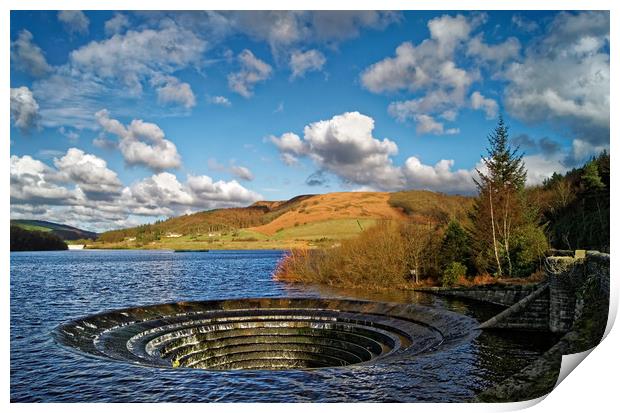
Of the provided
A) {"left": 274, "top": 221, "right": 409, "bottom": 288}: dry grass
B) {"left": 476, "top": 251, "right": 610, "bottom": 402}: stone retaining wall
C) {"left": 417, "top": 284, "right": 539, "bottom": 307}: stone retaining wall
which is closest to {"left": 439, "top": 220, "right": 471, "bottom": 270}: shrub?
{"left": 274, "top": 221, "right": 409, "bottom": 288}: dry grass

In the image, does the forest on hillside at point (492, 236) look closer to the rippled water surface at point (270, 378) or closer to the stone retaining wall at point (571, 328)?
the stone retaining wall at point (571, 328)

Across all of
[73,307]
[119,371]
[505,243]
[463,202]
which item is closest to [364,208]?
[463,202]

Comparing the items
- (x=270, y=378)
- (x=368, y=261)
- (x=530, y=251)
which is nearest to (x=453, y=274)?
(x=530, y=251)

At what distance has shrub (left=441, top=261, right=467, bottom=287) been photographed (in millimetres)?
39938

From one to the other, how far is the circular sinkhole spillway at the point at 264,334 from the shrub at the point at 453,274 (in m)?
12.7

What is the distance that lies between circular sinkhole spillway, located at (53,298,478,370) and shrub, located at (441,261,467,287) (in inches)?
498

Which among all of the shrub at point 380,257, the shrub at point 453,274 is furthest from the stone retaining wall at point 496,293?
the shrub at point 380,257

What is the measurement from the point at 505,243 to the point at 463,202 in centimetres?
1708

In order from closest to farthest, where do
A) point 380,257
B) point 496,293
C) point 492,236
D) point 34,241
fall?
point 496,293
point 492,236
point 380,257
point 34,241

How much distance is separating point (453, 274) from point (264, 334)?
20683mm

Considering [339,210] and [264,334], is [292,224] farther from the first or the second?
[264,334]

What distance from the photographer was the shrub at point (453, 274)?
1572 inches

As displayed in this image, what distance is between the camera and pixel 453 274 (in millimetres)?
39969

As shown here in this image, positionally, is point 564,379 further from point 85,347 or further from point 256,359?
point 85,347
